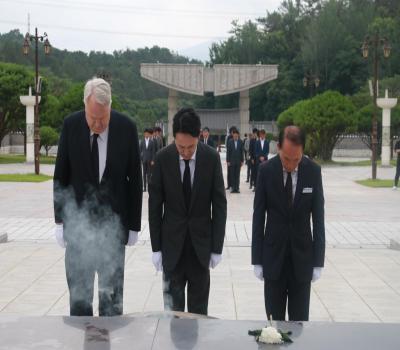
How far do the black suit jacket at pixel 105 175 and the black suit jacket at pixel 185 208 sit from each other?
0.15 metres

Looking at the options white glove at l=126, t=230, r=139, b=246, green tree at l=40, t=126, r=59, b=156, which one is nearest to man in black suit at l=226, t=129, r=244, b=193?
white glove at l=126, t=230, r=139, b=246

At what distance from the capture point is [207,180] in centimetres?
457

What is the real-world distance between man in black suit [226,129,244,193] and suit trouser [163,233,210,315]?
13.0 m

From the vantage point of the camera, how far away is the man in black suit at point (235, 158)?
57.6 ft

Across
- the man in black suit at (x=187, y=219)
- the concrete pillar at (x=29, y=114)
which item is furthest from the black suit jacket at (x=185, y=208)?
the concrete pillar at (x=29, y=114)

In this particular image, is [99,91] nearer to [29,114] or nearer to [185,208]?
[185,208]

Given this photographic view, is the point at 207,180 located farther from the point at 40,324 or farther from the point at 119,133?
the point at 40,324

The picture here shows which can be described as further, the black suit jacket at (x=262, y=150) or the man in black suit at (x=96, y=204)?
the black suit jacket at (x=262, y=150)

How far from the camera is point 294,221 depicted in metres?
4.45

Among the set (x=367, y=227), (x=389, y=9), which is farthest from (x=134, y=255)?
(x=389, y=9)

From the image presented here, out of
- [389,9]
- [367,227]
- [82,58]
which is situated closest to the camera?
[367,227]

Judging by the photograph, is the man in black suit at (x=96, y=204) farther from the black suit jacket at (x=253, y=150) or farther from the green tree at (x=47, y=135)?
the green tree at (x=47, y=135)

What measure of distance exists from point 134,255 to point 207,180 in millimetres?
4460

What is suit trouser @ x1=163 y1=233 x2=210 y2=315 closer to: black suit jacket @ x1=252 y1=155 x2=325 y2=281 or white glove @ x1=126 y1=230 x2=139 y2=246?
white glove @ x1=126 y1=230 x2=139 y2=246
